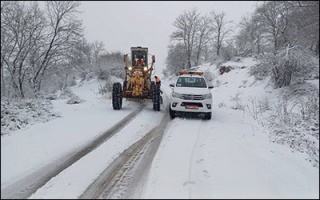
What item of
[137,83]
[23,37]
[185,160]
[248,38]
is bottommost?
[185,160]

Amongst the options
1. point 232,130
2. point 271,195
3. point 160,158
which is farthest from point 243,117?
point 271,195

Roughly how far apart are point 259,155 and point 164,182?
2.82m

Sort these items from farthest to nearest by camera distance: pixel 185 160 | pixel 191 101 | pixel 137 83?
pixel 137 83, pixel 191 101, pixel 185 160

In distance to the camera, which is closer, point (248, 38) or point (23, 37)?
point (23, 37)

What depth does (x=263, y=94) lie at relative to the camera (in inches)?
690

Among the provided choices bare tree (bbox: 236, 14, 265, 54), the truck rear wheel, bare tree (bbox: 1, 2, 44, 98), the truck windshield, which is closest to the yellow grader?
the truck rear wheel

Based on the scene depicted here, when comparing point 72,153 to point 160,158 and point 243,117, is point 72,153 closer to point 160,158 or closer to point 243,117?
point 160,158

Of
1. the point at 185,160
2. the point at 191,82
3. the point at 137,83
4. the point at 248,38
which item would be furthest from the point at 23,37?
the point at 248,38

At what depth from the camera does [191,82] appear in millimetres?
13805

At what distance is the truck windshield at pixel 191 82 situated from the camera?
13634 millimetres

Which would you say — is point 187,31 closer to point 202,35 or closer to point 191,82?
point 202,35

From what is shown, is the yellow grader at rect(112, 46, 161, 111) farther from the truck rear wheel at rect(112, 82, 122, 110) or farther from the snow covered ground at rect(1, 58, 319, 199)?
the snow covered ground at rect(1, 58, 319, 199)

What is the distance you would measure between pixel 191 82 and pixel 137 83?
9.10 feet

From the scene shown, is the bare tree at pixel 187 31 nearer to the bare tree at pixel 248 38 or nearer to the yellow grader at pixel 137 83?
the bare tree at pixel 248 38
